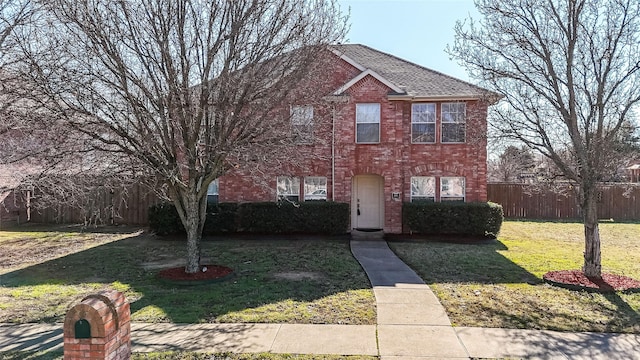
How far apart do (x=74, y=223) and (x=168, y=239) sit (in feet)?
23.3

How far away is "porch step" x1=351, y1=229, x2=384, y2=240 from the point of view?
14.1 metres

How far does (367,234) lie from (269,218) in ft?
12.3

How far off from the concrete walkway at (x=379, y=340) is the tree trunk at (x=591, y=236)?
9.94ft

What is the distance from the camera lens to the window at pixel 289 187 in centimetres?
1587

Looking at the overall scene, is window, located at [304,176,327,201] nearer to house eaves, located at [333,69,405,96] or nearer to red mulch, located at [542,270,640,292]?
house eaves, located at [333,69,405,96]

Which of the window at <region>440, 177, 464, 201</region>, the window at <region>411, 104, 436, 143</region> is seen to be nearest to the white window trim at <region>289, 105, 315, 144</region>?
the window at <region>411, 104, 436, 143</region>

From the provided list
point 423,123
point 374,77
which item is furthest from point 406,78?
point 423,123

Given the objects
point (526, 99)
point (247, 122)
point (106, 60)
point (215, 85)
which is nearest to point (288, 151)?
point (247, 122)

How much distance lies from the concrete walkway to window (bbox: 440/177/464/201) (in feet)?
32.4

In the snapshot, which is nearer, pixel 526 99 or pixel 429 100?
pixel 526 99

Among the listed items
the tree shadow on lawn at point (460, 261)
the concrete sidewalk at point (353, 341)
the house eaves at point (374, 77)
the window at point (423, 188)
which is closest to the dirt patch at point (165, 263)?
the concrete sidewalk at point (353, 341)

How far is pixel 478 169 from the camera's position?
604 inches

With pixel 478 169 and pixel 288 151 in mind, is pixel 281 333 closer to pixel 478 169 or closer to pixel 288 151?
pixel 288 151

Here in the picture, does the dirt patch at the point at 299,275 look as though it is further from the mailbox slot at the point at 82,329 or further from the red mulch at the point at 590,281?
the mailbox slot at the point at 82,329
